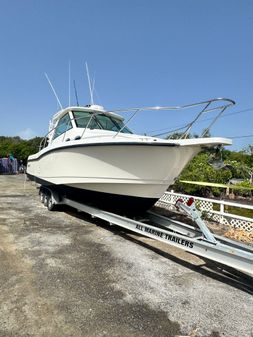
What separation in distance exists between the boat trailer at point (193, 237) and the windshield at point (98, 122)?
1.82m

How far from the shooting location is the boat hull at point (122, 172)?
5277mm

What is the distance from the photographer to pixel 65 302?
3.22m

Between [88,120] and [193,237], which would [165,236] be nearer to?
[193,237]

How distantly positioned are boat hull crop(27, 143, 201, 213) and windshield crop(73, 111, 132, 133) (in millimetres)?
889

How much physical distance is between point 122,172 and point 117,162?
20 centimetres

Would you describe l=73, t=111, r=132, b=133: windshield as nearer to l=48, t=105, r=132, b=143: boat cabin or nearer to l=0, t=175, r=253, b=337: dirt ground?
l=48, t=105, r=132, b=143: boat cabin

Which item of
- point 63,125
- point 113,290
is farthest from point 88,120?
point 113,290

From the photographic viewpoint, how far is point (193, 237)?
201 inches

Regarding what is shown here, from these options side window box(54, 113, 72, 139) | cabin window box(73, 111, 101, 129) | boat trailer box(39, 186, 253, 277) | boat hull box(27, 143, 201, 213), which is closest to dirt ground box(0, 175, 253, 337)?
boat trailer box(39, 186, 253, 277)

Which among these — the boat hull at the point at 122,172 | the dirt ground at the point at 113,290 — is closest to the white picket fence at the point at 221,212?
the boat hull at the point at 122,172

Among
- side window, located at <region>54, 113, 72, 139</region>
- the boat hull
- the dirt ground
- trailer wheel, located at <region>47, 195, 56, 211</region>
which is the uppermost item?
side window, located at <region>54, 113, 72, 139</region>

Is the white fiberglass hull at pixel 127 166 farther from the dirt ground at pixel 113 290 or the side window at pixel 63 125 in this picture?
the side window at pixel 63 125

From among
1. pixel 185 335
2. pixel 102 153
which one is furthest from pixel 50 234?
pixel 185 335

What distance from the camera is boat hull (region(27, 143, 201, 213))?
5.28 m
